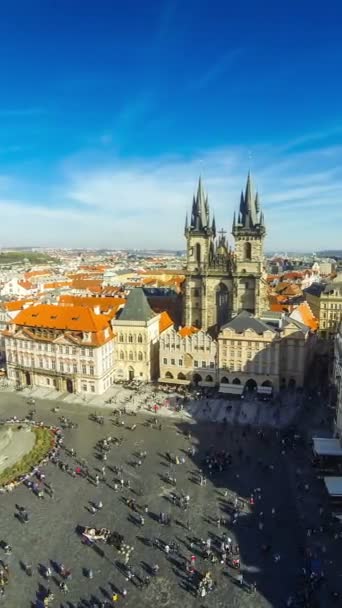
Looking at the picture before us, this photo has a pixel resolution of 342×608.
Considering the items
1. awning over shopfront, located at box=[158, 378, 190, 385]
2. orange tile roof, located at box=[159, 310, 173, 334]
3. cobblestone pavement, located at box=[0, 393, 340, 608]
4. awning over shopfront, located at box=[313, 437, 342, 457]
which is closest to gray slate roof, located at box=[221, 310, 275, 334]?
awning over shopfront, located at box=[158, 378, 190, 385]

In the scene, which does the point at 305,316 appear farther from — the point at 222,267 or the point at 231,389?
the point at 231,389

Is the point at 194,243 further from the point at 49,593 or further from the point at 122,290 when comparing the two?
the point at 49,593

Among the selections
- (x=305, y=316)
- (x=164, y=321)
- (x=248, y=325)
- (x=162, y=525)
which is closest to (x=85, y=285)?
(x=164, y=321)

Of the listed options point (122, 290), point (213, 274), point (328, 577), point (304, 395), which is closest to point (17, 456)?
point (328, 577)

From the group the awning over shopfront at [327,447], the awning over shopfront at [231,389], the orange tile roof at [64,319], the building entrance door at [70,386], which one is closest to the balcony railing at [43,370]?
the building entrance door at [70,386]

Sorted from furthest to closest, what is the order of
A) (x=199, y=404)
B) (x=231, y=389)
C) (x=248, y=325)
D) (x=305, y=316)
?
(x=305, y=316) < (x=248, y=325) < (x=231, y=389) < (x=199, y=404)

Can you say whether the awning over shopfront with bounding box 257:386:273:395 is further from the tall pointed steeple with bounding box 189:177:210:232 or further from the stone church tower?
the tall pointed steeple with bounding box 189:177:210:232
